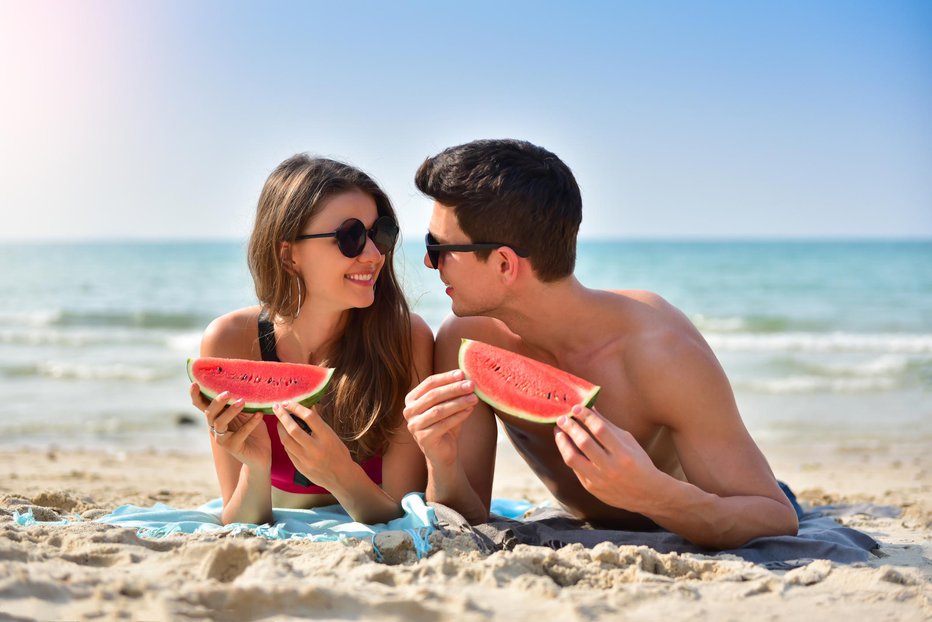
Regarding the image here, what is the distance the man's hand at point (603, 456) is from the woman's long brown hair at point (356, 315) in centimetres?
147

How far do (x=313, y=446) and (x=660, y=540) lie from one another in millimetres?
1644

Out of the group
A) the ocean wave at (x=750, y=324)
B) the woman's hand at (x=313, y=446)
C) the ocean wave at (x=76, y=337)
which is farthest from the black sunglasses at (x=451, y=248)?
the ocean wave at (x=750, y=324)

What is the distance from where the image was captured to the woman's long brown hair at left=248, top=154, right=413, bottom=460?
4.65 metres

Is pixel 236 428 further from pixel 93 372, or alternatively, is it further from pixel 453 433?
pixel 93 372

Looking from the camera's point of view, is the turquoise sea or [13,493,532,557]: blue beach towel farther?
the turquoise sea

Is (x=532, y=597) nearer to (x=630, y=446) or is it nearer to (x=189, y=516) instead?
(x=630, y=446)

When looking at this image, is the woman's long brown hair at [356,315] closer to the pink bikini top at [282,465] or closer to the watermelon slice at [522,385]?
the pink bikini top at [282,465]

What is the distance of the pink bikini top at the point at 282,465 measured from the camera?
16.0 feet

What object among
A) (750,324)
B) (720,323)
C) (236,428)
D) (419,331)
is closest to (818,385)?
(750,324)

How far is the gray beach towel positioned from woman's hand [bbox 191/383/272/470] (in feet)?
2.98

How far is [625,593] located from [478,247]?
173 cm

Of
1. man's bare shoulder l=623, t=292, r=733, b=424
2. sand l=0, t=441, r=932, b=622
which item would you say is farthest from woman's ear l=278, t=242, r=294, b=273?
man's bare shoulder l=623, t=292, r=733, b=424

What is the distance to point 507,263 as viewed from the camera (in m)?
4.10

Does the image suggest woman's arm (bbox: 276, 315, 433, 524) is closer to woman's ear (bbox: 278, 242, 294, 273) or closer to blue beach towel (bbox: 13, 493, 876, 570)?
blue beach towel (bbox: 13, 493, 876, 570)
